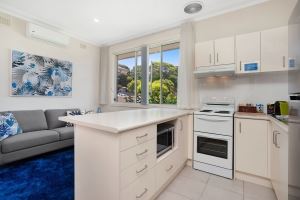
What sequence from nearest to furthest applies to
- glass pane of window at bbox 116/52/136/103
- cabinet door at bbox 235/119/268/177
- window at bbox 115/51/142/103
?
1. cabinet door at bbox 235/119/268/177
2. window at bbox 115/51/142/103
3. glass pane of window at bbox 116/52/136/103

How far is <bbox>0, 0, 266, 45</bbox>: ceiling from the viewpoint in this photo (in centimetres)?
261

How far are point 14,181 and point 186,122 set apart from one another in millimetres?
2492

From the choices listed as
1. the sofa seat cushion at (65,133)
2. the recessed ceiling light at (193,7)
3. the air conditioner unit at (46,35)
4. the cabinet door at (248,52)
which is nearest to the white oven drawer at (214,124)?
the cabinet door at (248,52)

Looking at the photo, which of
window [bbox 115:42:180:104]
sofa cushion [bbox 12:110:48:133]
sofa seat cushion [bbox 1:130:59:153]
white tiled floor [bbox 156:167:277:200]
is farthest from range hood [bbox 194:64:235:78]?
sofa cushion [bbox 12:110:48:133]

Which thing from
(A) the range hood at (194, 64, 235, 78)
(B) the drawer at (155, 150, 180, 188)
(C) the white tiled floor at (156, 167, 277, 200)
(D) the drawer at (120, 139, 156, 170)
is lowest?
(C) the white tiled floor at (156, 167, 277, 200)

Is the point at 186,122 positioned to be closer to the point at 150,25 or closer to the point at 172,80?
the point at 172,80

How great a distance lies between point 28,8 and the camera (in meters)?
2.82

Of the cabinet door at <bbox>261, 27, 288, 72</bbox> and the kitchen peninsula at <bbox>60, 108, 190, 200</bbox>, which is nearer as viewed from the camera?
the kitchen peninsula at <bbox>60, 108, 190, 200</bbox>

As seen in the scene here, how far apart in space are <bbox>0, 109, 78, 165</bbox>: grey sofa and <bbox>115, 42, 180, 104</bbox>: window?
1655mm

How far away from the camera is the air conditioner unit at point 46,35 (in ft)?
10.1

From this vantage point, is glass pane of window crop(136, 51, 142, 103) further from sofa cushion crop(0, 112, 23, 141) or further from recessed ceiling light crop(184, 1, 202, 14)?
sofa cushion crop(0, 112, 23, 141)

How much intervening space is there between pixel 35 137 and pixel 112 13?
2587mm

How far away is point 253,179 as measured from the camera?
83.3 inches

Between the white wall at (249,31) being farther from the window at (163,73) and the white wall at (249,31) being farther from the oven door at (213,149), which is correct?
the oven door at (213,149)
